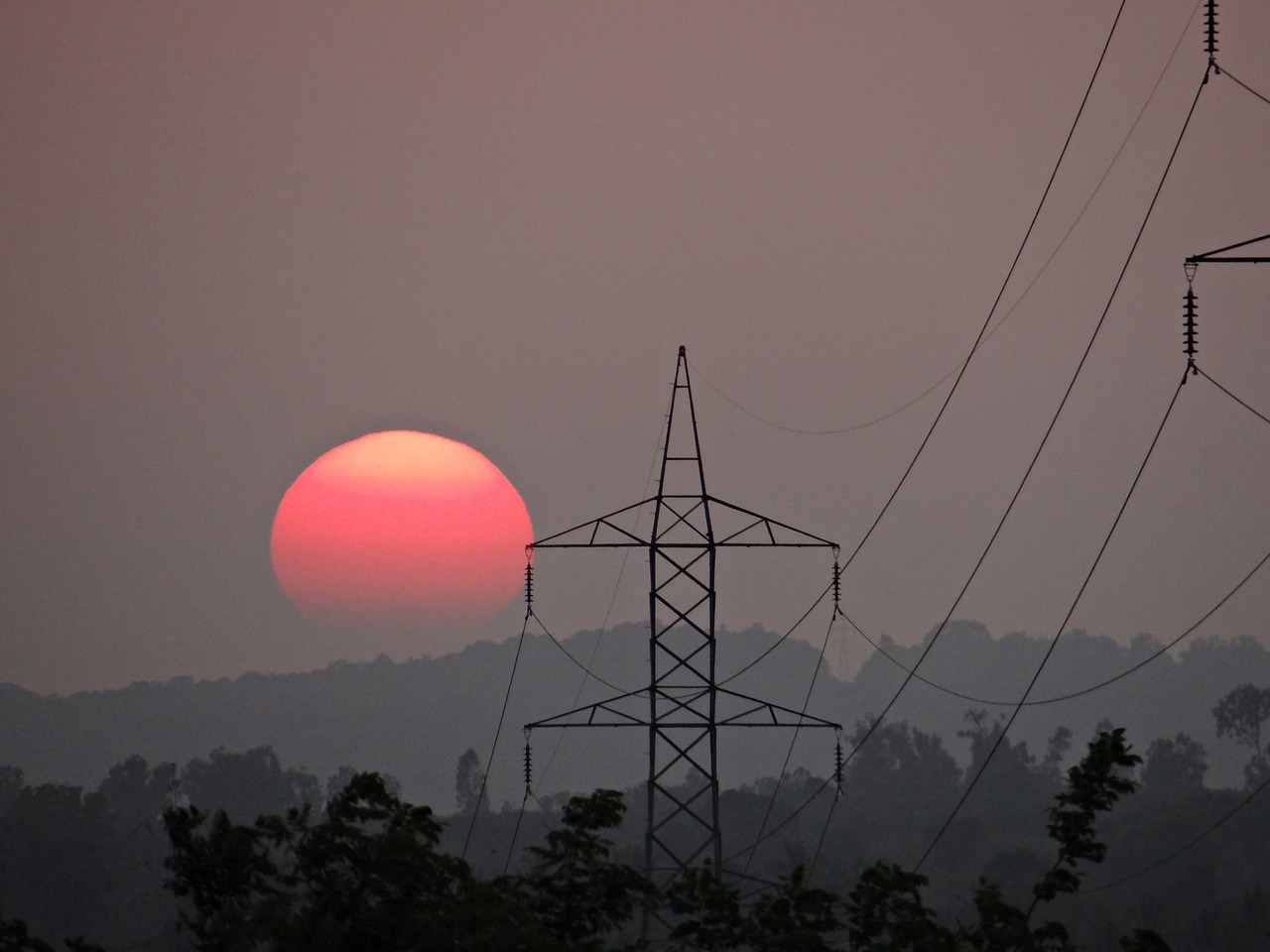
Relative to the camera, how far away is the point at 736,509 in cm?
3934

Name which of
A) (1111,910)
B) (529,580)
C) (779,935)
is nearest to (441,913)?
(779,935)

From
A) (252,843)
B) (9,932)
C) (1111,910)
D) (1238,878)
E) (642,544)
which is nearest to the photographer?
(9,932)

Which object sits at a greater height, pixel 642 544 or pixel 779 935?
pixel 642 544

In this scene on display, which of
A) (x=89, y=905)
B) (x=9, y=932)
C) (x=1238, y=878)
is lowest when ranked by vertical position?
(x=9, y=932)

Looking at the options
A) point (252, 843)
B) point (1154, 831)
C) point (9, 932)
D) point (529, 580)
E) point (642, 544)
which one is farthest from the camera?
point (1154, 831)

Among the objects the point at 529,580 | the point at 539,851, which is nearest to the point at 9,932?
the point at 539,851

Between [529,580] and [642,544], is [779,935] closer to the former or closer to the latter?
[642,544]

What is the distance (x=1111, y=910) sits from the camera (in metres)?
154

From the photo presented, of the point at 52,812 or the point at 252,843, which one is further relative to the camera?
the point at 52,812

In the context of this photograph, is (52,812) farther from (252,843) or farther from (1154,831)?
(252,843)

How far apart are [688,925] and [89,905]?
542ft

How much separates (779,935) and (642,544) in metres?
14.7

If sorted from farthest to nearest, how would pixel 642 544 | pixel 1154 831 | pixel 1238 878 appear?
pixel 1154 831 → pixel 1238 878 → pixel 642 544

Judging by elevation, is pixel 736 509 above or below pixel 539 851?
above
